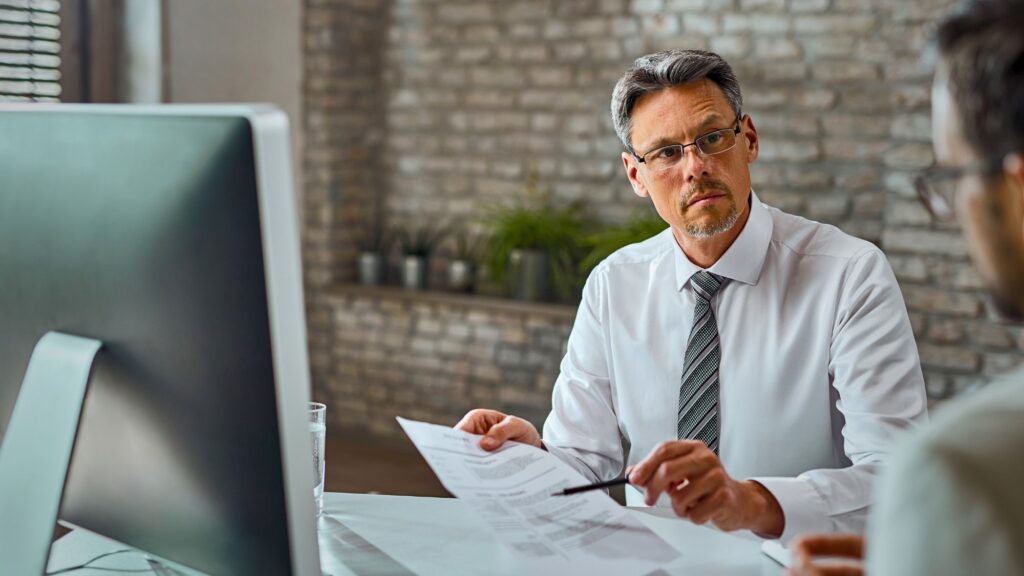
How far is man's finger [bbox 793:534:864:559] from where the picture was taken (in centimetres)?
94

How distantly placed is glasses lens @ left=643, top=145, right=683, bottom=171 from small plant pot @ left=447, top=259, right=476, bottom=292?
9.31ft

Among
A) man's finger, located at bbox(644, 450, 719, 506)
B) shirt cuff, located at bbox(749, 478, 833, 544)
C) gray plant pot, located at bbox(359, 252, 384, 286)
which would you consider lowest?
gray plant pot, located at bbox(359, 252, 384, 286)

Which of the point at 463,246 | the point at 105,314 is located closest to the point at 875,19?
the point at 463,246

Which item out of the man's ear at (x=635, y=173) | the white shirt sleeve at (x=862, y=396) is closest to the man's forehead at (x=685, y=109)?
the man's ear at (x=635, y=173)

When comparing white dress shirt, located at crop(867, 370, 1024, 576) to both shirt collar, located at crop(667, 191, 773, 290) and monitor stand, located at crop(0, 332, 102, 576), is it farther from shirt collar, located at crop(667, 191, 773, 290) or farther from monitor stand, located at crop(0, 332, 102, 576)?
shirt collar, located at crop(667, 191, 773, 290)

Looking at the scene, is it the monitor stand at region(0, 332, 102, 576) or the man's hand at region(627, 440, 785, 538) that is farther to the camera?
the man's hand at region(627, 440, 785, 538)

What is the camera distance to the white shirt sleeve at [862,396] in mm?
1569

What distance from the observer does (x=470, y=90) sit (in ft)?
16.1

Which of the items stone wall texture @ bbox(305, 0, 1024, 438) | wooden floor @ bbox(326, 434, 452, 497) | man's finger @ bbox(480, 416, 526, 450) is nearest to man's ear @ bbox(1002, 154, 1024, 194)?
man's finger @ bbox(480, 416, 526, 450)

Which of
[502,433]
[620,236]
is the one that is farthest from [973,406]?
[620,236]

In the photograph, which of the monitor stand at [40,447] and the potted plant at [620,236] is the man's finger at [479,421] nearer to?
the monitor stand at [40,447]

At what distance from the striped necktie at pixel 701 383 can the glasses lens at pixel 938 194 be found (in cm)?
97

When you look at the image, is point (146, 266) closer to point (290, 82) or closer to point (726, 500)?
point (726, 500)

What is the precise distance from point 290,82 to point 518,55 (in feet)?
3.40
